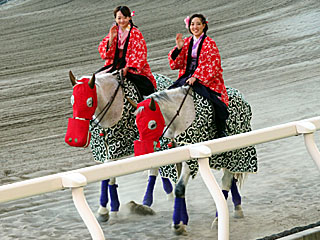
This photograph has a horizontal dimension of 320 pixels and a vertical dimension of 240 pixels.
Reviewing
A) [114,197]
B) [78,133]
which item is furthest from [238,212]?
[78,133]

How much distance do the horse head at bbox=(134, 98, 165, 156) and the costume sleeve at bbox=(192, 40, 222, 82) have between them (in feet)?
2.29

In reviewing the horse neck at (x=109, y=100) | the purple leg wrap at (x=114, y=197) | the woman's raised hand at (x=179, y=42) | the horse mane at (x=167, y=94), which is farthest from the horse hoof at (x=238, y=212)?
the horse neck at (x=109, y=100)

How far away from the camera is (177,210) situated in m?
3.30

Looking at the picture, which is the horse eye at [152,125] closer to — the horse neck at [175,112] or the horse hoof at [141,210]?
the horse neck at [175,112]

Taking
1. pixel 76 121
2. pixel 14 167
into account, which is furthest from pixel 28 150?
pixel 76 121

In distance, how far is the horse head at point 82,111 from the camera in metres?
5.64

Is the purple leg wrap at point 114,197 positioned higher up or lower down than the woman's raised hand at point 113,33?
lower down

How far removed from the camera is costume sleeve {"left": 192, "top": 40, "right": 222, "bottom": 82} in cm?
573

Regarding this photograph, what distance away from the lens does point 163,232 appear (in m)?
3.16

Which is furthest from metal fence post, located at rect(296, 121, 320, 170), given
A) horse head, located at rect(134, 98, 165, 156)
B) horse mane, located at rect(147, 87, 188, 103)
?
horse mane, located at rect(147, 87, 188, 103)

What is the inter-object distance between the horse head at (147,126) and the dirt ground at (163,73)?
1.29 m

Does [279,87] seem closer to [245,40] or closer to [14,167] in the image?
[245,40]

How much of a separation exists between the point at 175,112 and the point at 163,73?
8059 mm

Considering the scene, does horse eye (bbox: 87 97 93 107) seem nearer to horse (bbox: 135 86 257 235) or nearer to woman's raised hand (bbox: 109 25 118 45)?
horse (bbox: 135 86 257 235)
